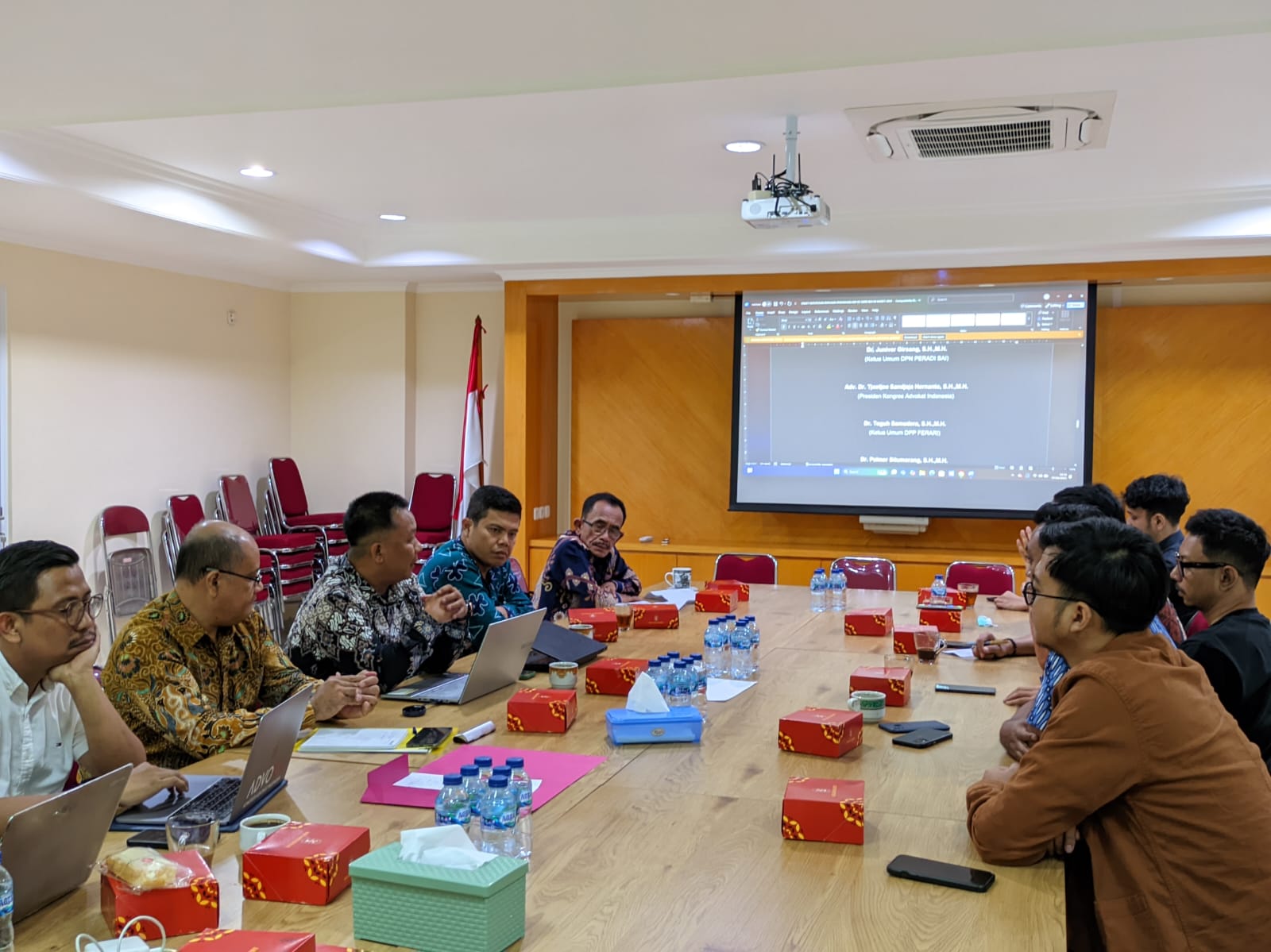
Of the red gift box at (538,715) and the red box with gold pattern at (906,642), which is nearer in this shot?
the red gift box at (538,715)

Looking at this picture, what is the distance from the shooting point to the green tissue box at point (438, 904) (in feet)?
5.49

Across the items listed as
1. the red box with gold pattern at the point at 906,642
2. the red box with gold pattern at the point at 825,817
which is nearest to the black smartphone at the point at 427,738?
the red box with gold pattern at the point at 825,817

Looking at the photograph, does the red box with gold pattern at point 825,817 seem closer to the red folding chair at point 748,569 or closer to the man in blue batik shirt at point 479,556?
the man in blue batik shirt at point 479,556

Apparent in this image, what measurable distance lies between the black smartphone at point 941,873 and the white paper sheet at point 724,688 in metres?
Answer: 1.36

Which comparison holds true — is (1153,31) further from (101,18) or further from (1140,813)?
(101,18)

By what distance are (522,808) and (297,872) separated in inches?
16.5

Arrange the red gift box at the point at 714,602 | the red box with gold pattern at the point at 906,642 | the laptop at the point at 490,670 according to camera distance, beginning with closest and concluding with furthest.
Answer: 1. the laptop at the point at 490,670
2. the red box with gold pattern at the point at 906,642
3. the red gift box at the point at 714,602

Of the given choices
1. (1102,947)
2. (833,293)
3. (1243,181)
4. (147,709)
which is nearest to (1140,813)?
(1102,947)

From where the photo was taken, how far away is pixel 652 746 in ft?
9.45

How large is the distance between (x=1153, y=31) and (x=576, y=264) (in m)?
4.79

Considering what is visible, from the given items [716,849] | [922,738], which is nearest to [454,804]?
[716,849]

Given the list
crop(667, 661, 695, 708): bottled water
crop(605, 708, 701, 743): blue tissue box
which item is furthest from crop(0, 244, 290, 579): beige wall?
crop(605, 708, 701, 743): blue tissue box

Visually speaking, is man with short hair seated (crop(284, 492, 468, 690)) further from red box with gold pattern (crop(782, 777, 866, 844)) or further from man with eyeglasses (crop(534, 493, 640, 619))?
red box with gold pattern (crop(782, 777, 866, 844))

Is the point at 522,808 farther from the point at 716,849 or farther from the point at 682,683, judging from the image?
the point at 682,683
